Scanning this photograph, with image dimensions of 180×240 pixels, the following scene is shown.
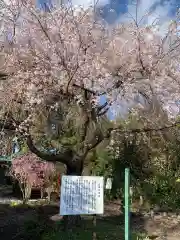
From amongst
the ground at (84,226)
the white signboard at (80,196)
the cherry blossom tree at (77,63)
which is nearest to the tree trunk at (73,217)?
the ground at (84,226)

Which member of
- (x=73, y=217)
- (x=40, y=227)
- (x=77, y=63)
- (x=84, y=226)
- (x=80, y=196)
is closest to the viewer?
(x=80, y=196)

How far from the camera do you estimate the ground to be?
282 inches

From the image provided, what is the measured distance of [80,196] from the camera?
5.74 metres

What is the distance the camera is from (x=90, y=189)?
5.80 metres

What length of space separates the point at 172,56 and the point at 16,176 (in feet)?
30.4

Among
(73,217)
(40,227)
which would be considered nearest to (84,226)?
(73,217)

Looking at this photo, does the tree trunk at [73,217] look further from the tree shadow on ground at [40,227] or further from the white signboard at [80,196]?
the white signboard at [80,196]

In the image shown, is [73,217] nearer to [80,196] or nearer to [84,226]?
[84,226]

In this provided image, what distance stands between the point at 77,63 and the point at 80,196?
2354 millimetres

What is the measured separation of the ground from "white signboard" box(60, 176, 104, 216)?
51.3 inches

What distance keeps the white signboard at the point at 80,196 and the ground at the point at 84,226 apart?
1303 millimetres

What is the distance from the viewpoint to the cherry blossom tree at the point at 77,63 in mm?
6812

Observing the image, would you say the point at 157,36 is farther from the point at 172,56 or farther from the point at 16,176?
the point at 16,176

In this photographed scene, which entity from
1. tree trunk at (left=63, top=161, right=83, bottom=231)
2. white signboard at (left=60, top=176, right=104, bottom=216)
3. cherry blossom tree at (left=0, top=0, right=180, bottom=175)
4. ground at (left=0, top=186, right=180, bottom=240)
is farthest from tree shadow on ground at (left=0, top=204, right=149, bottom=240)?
cherry blossom tree at (left=0, top=0, right=180, bottom=175)
